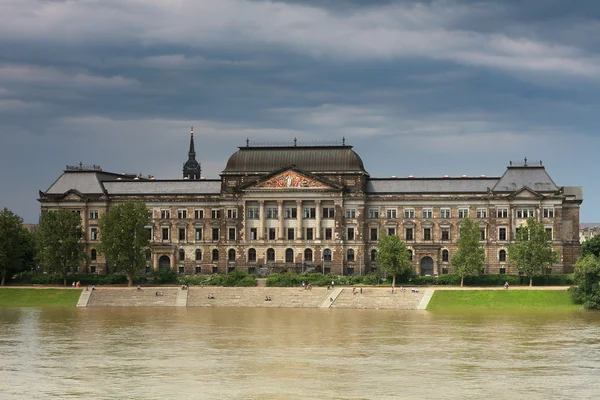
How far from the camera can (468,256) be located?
463ft

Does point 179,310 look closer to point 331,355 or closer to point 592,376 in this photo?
point 331,355

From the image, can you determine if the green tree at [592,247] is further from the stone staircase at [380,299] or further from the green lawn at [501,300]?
the stone staircase at [380,299]

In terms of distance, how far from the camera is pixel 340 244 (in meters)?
164

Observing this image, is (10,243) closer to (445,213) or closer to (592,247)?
(445,213)

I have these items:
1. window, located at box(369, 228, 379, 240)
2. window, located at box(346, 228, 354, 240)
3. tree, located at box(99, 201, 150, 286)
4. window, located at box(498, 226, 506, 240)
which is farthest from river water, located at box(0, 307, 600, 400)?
window, located at box(369, 228, 379, 240)

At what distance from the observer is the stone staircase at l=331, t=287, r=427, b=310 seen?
128750mm

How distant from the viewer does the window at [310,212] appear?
541 feet

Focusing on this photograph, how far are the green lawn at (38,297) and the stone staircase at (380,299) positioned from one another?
3520 cm


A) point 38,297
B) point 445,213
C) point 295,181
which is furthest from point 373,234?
point 38,297

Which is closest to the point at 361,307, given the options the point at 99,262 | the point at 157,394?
the point at 99,262

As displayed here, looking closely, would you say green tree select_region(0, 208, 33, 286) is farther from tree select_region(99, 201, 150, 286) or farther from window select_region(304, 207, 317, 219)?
window select_region(304, 207, 317, 219)

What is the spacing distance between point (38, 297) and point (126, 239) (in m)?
14.9

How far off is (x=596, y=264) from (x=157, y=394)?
244 feet

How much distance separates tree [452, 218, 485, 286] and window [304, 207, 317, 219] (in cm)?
2790
